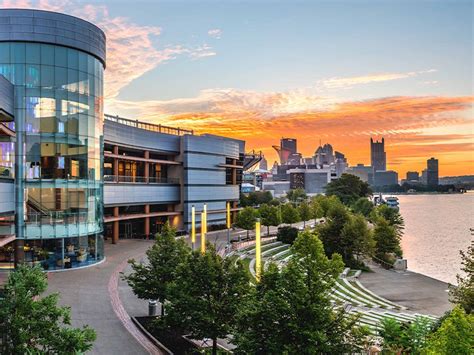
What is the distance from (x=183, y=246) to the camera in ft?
71.7

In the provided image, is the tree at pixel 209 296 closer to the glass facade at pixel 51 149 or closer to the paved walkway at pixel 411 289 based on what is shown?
the paved walkway at pixel 411 289

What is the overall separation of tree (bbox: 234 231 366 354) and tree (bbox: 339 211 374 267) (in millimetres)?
36263

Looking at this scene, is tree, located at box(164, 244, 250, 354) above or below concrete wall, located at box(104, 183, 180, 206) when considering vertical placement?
below

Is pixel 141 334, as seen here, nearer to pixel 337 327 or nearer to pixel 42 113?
pixel 337 327

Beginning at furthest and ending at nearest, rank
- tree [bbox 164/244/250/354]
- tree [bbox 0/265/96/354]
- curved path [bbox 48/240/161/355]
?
curved path [bbox 48/240/161/355], tree [bbox 164/244/250/354], tree [bbox 0/265/96/354]

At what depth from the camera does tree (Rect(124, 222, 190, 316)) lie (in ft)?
67.2

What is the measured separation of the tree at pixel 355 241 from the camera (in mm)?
47750

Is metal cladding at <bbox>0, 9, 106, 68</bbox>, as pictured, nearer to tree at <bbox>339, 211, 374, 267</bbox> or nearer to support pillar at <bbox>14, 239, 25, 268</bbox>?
support pillar at <bbox>14, 239, 25, 268</bbox>

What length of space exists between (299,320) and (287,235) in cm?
4375

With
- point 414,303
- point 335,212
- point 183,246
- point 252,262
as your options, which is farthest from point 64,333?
point 335,212

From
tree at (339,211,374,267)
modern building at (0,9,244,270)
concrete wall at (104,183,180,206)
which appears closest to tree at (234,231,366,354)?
modern building at (0,9,244,270)

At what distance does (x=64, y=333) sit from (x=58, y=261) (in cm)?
2349

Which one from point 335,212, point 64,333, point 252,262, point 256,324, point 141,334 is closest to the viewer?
point 64,333

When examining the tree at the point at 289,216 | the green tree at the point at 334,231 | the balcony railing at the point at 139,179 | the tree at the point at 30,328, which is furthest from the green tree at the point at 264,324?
the tree at the point at 289,216
